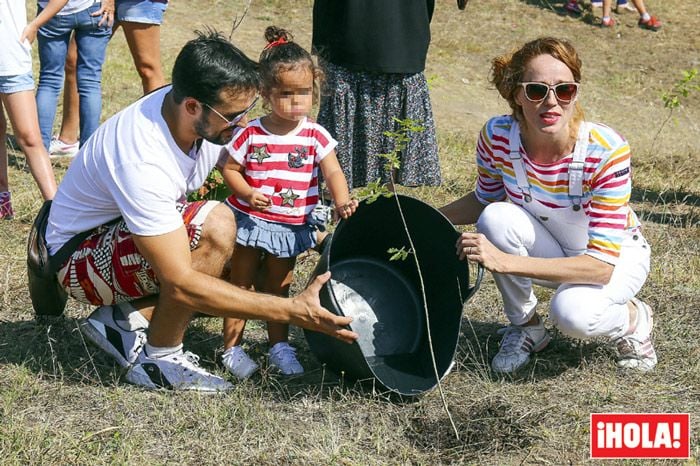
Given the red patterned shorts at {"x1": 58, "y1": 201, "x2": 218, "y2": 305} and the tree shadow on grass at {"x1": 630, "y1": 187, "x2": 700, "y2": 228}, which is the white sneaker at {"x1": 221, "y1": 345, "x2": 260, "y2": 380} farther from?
the tree shadow on grass at {"x1": 630, "y1": 187, "x2": 700, "y2": 228}

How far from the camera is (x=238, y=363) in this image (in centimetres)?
353

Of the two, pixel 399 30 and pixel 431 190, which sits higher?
pixel 399 30

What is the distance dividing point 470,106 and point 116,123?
6.19m

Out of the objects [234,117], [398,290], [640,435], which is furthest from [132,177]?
[640,435]

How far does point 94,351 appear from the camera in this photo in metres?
3.73

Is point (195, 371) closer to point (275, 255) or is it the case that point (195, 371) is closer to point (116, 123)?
point (275, 255)

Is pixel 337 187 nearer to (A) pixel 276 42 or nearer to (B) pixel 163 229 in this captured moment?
(A) pixel 276 42

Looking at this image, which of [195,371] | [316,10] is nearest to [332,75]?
[316,10]

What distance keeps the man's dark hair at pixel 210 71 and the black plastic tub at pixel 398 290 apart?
68cm

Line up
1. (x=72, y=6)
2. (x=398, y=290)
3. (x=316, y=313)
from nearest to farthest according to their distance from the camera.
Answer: (x=316, y=313)
(x=398, y=290)
(x=72, y=6)

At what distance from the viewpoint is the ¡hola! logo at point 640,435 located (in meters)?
3.05

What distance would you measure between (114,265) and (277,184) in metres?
0.64

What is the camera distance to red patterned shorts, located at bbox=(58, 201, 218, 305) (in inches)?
133

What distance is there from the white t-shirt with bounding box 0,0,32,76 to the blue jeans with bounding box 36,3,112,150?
0.74 m
